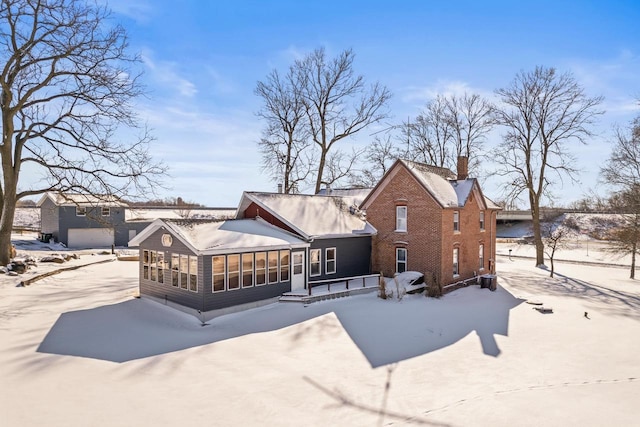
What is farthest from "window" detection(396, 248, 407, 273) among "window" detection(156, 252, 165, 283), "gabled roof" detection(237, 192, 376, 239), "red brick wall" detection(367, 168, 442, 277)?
"window" detection(156, 252, 165, 283)

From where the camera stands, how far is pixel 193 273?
1739 cm

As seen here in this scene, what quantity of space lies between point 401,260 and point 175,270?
13.1 m

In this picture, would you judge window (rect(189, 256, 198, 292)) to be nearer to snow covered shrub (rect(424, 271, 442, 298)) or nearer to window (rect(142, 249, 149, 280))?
window (rect(142, 249, 149, 280))

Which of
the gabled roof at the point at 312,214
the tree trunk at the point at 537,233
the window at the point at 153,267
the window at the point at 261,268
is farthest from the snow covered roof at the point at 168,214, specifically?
the tree trunk at the point at 537,233

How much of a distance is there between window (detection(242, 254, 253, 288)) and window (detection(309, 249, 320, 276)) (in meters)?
3.98

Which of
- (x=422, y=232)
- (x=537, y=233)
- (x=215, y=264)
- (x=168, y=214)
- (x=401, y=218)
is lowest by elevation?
(x=215, y=264)

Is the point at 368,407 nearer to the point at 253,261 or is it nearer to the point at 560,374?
the point at 560,374

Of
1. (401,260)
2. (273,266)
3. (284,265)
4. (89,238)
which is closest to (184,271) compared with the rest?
(273,266)

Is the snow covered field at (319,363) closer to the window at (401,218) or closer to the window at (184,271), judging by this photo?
the window at (184,271)

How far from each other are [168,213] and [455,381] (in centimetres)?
4759

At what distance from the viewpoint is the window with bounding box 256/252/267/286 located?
1883 centimetres

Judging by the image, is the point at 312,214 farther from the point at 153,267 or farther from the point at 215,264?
the point at 153,267

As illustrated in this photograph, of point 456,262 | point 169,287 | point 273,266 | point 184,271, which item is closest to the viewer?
point 184,271

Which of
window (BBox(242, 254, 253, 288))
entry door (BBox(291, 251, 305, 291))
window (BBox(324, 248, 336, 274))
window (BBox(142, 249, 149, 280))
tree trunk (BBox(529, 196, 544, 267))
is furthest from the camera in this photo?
tree trunk (BBox(529, 196, 544, 267))
